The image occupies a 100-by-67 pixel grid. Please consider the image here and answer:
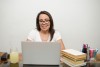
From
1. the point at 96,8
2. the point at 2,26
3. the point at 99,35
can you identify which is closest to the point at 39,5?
the point at 2,26

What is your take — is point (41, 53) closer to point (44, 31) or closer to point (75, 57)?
point (75, 57)

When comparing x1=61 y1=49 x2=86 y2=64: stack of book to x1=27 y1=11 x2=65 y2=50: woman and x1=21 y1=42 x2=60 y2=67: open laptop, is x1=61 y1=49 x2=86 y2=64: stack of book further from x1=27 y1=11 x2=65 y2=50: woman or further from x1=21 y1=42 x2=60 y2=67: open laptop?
x1=27 y1=11 x2=65 y2=50: woman

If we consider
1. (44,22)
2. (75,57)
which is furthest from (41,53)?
(44,22)

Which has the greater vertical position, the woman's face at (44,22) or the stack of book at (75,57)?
the woman's face at (44,22)

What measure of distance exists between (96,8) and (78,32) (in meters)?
0.50

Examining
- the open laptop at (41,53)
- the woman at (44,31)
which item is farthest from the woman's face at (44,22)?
the open laptop at (41,53)

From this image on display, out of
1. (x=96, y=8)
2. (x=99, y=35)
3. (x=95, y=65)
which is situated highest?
(x=96, y=8)

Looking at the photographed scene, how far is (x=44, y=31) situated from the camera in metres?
2.37

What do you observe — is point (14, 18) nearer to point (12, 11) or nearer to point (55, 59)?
point (12, 11)

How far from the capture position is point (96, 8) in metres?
2.70

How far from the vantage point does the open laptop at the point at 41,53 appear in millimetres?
1511

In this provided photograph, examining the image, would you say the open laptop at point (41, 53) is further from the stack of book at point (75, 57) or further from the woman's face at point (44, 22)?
the woman's face at point (44, 22)

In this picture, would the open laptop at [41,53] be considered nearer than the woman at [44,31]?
Yes

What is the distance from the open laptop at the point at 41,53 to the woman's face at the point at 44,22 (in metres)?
0.80
